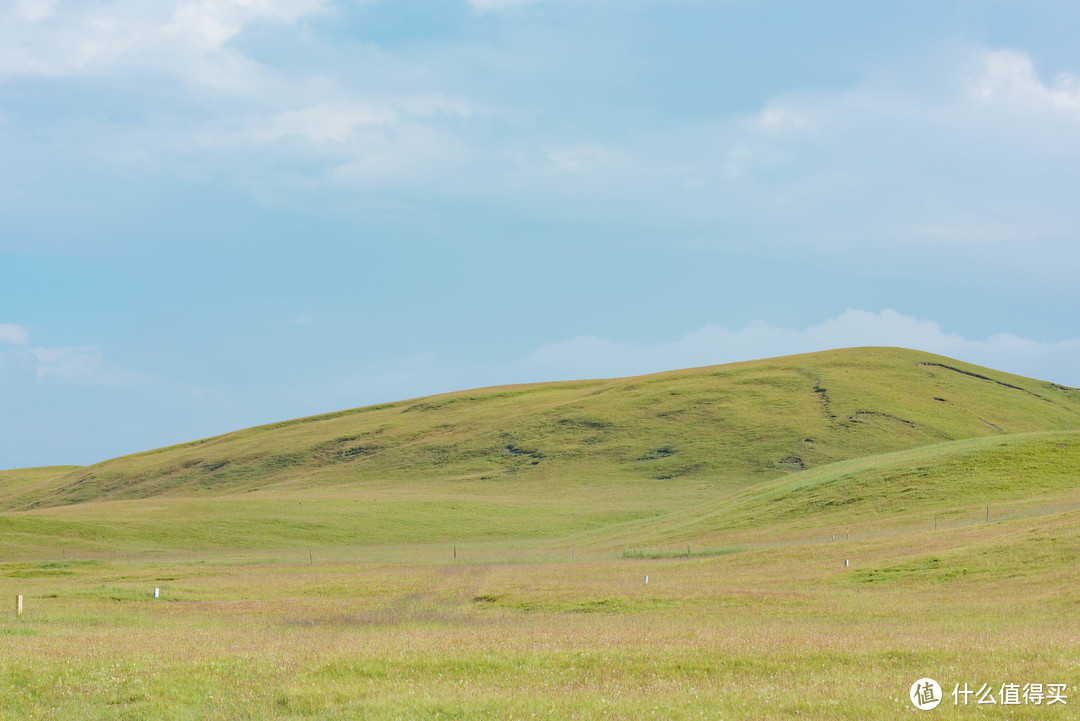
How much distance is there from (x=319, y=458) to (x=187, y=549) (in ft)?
246

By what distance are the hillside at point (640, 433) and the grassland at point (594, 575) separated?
93 cm

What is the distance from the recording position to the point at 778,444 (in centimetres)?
12562

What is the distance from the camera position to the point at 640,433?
13950cm

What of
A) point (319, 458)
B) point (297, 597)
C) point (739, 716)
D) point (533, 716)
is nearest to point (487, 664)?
point (533, 716)

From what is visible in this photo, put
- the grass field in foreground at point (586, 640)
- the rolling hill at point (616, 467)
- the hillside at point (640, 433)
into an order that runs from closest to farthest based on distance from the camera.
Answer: the grass field in foreground at point (586, 640), the rolling hill at point (616, 467), the hillside at point (640, 433)

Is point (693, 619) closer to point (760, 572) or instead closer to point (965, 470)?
point (760, 572)

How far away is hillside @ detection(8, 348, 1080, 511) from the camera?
12356cm

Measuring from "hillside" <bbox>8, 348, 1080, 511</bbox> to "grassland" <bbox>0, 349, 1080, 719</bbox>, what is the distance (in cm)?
93

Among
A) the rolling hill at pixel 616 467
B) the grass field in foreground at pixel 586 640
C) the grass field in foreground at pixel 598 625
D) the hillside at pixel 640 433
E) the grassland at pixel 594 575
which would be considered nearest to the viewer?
the grass field in foreground at pixel 586 640

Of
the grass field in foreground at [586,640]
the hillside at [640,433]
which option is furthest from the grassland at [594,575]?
the hillside at [640,433]

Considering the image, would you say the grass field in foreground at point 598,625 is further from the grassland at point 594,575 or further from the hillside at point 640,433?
the hillside at point 640,433

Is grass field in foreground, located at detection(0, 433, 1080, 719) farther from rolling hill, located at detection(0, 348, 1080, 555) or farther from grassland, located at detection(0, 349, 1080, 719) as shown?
rolling hill, located at detection(0, 348, 1080, 555)

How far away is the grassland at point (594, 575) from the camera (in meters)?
13.5

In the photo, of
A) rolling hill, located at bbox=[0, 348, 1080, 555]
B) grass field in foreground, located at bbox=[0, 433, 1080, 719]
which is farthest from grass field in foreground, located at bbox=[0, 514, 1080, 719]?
rolling hill, located at bbox=[0, 348, 1080, 555]
